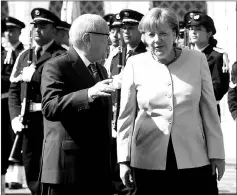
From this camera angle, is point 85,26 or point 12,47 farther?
point 12,47

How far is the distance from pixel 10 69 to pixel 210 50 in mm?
2805

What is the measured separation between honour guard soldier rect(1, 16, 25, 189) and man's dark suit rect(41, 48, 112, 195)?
11.7ft

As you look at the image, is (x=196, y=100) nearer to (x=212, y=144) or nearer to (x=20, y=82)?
(x=212, y=144)

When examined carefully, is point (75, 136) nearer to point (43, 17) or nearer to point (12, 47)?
point (43, 17)

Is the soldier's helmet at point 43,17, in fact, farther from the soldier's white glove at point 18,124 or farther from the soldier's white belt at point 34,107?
the soldier's white glove at point 18,124

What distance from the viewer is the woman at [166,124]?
448 cm

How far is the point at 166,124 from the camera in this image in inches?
177

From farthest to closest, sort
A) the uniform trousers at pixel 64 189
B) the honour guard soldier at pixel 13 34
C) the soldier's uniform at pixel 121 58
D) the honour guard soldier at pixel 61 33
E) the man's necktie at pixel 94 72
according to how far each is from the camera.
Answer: the honour guard soldier at pixel 13 34 → the honour guard soldier at pixel 61 33 → the soldier's uniform at pixel 121 58 → the man's necktie at pixel 94 72 → the uniform trousers at pixel 64 189

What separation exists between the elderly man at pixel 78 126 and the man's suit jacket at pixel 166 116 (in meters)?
0.18

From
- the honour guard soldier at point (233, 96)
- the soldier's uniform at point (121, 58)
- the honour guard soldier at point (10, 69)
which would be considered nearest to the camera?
the soldier's uniform at point (121, 58)

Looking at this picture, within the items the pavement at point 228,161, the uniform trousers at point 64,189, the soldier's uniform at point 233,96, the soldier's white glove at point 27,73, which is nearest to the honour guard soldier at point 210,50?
the soldier's uniform at point 233,96

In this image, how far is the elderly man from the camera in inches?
180

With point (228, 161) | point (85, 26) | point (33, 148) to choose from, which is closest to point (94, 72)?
point (85, 26)

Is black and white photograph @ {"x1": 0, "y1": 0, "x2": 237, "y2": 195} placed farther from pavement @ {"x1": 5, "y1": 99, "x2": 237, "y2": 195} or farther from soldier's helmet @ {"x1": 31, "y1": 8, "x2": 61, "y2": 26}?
pavement @ {"x1": 5, "y1": 99, "x2": 237, "y2": 195}
